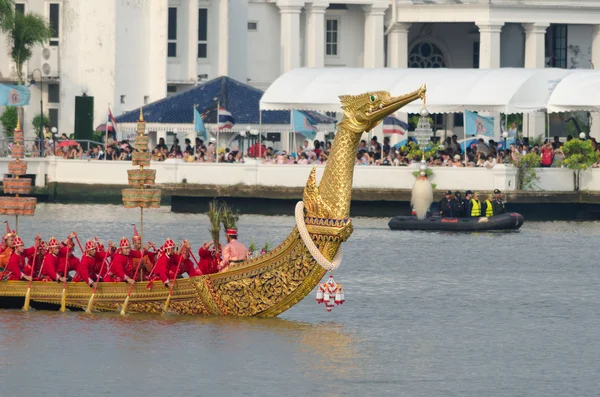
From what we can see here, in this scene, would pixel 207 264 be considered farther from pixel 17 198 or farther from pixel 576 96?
pixel 576 96

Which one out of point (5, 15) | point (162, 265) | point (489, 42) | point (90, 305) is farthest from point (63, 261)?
point (489, 42)

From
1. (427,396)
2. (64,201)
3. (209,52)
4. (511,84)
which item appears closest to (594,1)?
(209,52)

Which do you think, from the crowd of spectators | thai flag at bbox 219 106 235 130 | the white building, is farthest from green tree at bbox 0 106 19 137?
thai flag at bbox 219 106 235 130

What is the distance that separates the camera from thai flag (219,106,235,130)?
70188 mm

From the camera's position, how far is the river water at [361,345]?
32.3 meters

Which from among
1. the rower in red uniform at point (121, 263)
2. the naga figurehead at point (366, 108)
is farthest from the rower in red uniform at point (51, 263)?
the naga figurehead at point (366, 108)

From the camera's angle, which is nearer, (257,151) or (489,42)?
(257,151)

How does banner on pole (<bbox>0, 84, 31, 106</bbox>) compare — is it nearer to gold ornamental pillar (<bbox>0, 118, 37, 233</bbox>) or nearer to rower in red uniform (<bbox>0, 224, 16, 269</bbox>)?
gold ornamental pillar (<bbox>0, 118, 37, 233</bbox>)

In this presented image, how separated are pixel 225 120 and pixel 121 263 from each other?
33.1 meters

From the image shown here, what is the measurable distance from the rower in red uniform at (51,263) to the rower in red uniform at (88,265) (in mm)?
463

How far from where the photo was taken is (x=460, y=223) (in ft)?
194

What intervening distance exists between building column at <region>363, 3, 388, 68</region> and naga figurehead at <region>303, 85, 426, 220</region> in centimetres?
5310

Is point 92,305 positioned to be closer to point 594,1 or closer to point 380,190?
point 380,190

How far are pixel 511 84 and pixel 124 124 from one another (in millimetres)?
15564
